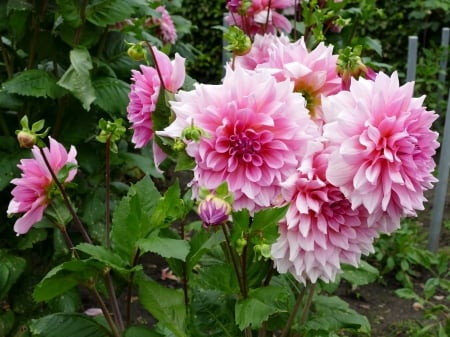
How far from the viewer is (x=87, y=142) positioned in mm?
2174

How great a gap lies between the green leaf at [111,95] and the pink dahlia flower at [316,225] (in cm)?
105

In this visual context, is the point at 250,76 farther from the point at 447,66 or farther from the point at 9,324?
the point at 447,66

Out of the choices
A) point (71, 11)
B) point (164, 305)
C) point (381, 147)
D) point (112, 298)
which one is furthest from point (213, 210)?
point (71, 11)

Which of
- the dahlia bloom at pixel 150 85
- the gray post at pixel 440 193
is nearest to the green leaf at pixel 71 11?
the dahlia bloom at pixel 150 85

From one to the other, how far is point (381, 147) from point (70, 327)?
714 mm

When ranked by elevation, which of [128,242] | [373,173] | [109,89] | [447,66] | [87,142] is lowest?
[447,66]

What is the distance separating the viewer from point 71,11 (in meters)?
1.79

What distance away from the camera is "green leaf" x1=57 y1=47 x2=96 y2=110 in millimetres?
1771

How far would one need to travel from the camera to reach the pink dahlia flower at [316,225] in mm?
933

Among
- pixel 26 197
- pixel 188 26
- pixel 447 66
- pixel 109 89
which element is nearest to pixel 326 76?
pixel 26 197

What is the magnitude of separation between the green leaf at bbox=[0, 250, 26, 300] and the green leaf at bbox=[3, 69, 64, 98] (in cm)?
49

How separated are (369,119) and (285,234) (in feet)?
0.66

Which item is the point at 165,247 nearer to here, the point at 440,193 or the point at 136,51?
the point at 136,51

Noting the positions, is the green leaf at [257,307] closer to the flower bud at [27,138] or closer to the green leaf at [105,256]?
the green leaf at [105,256]
